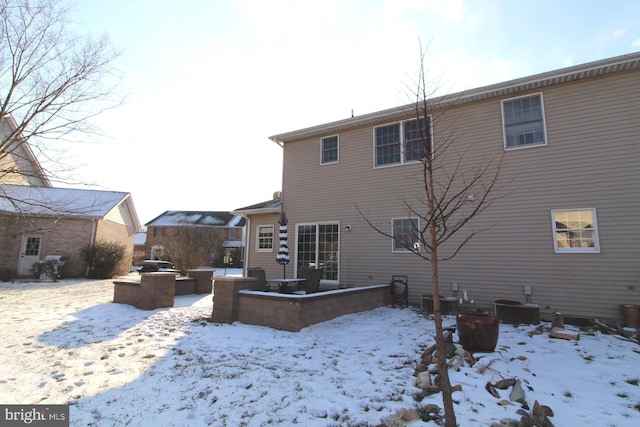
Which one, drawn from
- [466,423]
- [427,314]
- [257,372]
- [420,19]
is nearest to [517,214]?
[427,314]

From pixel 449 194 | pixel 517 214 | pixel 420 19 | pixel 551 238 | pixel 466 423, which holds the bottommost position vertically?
pixel 466 423

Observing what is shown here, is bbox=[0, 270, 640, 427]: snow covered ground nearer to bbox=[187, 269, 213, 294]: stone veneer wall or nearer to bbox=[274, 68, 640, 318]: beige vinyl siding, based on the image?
bbox=[274, 68, 640, 318]: beige vinyl siding

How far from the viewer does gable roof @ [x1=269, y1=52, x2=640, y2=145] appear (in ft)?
24.8

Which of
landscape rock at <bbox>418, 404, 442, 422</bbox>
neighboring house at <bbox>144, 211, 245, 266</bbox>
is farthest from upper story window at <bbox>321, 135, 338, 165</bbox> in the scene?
neighboring house at <bbox>144, 211, 245, 266</bbox>

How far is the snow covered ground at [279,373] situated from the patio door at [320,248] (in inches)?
162

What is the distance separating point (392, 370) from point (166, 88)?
867cm

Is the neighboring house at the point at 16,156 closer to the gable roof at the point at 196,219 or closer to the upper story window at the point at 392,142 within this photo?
the upper story window at the point at 392,142

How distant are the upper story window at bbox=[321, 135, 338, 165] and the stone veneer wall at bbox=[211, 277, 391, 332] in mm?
5188

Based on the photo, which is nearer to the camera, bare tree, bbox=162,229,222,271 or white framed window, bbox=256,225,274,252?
white framed window, bbox=256,225,274,252

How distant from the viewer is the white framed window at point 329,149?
11617 mm

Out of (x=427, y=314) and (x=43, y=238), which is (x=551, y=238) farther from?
(x=43, y=238)

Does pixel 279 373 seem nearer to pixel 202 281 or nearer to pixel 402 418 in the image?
pixel 402 418

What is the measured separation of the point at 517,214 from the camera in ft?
27.5

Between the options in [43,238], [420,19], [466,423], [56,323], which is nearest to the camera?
[466,423]
